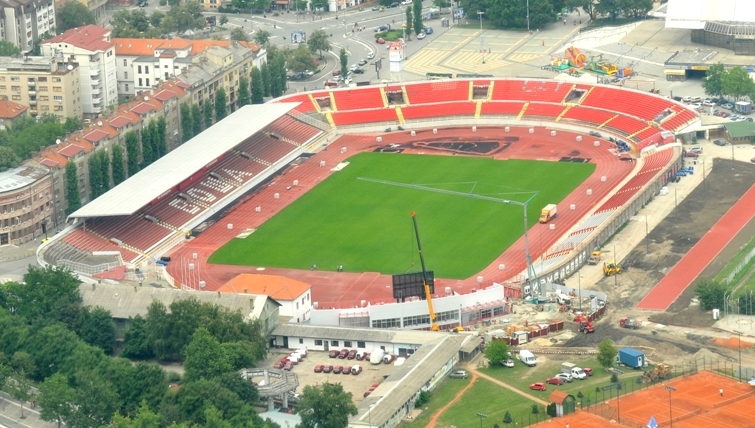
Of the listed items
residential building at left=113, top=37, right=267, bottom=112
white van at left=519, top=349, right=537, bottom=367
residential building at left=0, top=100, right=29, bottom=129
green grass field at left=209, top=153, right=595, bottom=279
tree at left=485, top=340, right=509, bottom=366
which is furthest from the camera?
residential building at left=113, top=37, right=267, bottom=112

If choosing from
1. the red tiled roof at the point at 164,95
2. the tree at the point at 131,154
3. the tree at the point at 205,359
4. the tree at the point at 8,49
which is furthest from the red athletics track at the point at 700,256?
the tree at the point at 8,49

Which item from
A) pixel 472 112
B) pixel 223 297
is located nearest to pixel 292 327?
pixel 223 297

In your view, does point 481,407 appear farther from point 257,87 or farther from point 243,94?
point 257,87

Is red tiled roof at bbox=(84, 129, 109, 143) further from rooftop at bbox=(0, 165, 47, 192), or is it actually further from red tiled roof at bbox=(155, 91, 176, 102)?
red tiled roof at bbox=(155, 91, 176, 102)

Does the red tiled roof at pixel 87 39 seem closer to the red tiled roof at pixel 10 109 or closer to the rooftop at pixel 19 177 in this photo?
the red tiled roof at pixel 10 109

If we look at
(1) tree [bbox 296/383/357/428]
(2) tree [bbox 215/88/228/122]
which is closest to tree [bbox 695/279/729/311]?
(1) tree [bbox 296/383/357/428]

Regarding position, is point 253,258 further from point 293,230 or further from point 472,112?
point 472,112
